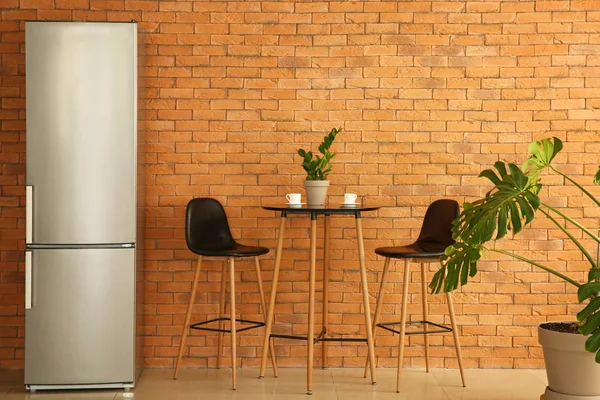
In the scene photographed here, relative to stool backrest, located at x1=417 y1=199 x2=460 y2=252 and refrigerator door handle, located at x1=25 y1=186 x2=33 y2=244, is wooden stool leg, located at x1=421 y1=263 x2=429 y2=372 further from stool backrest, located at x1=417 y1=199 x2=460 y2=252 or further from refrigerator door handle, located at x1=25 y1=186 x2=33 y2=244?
refrigerator door handle, located at x1=25 y1=186 x2=33 y2=244

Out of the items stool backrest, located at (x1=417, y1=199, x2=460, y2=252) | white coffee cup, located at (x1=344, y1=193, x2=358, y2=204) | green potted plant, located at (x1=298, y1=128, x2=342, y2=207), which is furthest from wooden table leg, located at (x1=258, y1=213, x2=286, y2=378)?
stool backrest, located at (x1=417, y1=199, x2=460, y2=252)

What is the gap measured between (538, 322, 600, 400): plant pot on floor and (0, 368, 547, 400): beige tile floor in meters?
0.57

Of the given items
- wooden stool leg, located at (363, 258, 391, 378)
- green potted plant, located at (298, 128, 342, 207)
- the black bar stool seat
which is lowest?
wooden stool leg, located at (363, 258, 391, 378)

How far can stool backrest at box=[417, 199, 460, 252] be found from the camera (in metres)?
5.10

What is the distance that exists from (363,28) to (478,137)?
1075 mm

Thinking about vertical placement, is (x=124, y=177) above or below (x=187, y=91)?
below

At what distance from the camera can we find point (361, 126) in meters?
5.54

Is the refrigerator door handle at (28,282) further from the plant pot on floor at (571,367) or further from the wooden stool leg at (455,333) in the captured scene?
the plant pot on floor at (571,367)

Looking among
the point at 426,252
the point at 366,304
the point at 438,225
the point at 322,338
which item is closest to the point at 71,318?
the point at 322,338

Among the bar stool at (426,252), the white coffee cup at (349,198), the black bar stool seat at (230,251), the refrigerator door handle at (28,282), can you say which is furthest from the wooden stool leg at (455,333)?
the refrigerator door handle at (28,282)

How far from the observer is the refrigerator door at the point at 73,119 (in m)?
4.85

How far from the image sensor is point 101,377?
4910 mm

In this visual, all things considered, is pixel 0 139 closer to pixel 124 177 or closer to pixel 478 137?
pixel 124 177

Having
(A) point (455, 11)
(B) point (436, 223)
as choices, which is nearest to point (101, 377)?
(B) point (436, 223)
